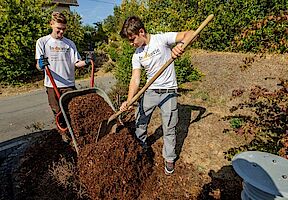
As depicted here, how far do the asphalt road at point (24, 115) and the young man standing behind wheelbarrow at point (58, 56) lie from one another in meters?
1.47

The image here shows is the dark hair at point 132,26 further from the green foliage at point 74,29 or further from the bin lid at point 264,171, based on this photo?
the green foliage at point 74,29

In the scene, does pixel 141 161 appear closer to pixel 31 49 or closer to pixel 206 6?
pixel 31 49

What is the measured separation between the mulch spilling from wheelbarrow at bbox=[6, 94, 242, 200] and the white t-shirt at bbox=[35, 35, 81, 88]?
1.72 feet

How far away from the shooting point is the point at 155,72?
9.74 ft

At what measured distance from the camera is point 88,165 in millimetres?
2504

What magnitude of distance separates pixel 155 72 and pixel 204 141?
166 centimetres

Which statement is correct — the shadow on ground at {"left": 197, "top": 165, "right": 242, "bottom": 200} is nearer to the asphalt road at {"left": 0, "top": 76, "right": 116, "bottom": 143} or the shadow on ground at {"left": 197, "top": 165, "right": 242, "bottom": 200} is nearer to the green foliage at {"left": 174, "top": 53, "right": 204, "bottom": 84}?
the asphalt road at {"left": 0, "top": 76, "right": 116, "bottom": 143}

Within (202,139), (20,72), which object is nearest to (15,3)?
(20,72)

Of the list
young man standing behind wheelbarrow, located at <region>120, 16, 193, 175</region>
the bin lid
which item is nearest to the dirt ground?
young man standing behind wheelbarrow, located at <region>120, 16, 193, 175</region>

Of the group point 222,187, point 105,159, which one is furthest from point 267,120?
point 105,159

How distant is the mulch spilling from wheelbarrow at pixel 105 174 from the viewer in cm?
252

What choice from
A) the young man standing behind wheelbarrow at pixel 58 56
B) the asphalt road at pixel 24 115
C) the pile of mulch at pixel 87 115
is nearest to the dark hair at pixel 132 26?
the young man standing behind wheelbarrow at pixel 58 56

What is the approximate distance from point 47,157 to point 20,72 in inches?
275

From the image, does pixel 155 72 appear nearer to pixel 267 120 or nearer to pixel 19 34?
pixel 267 120
